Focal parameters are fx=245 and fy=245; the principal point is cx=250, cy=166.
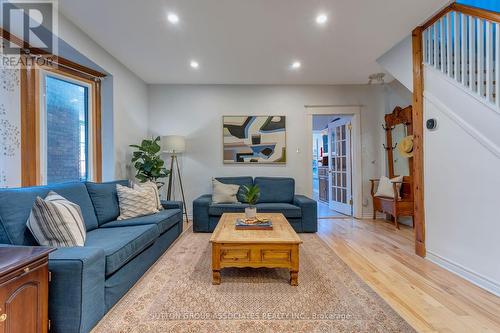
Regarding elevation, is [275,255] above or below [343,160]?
below

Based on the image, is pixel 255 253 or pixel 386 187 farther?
pixel 386 187

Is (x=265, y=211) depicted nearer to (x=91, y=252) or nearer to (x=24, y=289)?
(x=91, y=252)

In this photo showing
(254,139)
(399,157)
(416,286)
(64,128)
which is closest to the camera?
(416,286)

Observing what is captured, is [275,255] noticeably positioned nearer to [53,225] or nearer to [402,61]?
[53,225]

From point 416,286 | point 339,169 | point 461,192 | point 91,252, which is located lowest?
point 416,286

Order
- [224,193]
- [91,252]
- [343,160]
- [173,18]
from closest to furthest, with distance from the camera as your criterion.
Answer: [91,252]
[173,18]
[224,193]
[343,160]

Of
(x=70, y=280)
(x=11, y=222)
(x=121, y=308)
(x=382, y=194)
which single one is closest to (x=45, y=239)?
(x=11, y=222)

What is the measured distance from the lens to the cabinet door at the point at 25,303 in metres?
1.19

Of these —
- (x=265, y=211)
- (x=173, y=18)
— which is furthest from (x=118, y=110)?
(x=265, y=211)

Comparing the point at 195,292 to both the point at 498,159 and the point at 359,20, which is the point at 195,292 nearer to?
the point at 498,159

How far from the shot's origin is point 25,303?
1.29 m

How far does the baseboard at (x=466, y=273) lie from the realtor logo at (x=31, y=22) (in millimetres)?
4776

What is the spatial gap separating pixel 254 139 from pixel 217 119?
0.83m

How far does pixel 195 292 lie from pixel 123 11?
9.38 ft
